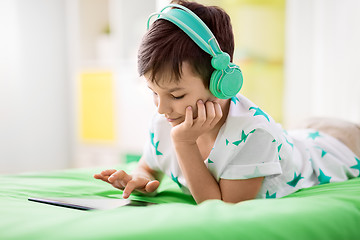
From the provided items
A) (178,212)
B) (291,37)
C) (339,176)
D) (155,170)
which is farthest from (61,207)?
(291,37)

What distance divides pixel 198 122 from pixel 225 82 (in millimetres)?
113

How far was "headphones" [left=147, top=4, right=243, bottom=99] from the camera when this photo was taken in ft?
3.01

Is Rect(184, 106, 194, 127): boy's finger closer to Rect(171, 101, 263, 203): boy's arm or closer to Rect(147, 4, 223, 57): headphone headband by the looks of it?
Rect(171, 101, 263, 203): boy's arm

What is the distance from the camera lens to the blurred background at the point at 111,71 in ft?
7.36

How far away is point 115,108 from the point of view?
10.2 feet

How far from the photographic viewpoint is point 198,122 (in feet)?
3.21

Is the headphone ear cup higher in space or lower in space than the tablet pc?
higher

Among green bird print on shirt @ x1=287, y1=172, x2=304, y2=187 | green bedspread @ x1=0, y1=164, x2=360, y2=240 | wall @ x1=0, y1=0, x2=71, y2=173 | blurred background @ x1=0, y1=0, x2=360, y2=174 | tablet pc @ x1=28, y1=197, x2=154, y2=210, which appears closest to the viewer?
green bedspread @ x1=0, y1=164, x2=360, y2=240

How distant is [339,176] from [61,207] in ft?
2.63

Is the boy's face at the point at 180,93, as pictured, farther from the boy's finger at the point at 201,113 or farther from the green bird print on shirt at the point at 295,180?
the green bird print on shirt at the point at 295,180

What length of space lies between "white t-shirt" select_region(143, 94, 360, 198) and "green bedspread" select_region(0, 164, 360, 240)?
127 mm

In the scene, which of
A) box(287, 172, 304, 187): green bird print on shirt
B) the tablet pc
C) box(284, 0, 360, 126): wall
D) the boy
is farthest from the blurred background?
the tablet pc

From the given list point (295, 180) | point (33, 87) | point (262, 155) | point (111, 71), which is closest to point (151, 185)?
point (262, 155)

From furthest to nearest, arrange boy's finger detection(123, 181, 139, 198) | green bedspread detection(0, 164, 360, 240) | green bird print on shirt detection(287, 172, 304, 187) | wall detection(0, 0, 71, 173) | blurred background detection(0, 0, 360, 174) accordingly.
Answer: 1. wall detection(0, 0, 71, 173)
2. blurred background detection(0, 0, 360, 174)
3. green bird print on shirt detection(287, 172, 304, 187)
4. boy's finger detection(123, 181, 139, 198)
5. green bedspread detection(0, 164, 360, 240)
